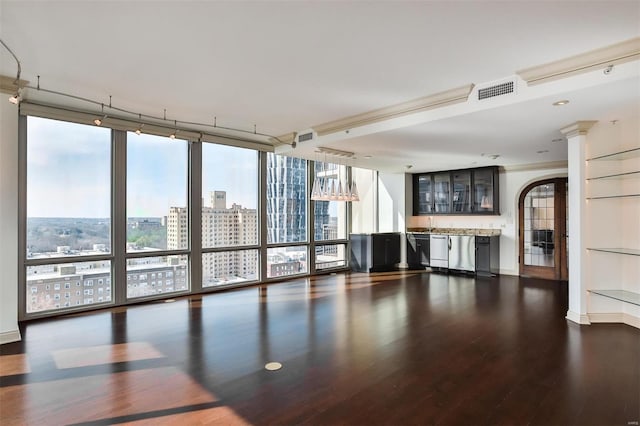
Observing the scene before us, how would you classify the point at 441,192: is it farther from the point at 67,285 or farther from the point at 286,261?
the point at 67,285

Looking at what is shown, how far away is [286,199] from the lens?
24.7 ft

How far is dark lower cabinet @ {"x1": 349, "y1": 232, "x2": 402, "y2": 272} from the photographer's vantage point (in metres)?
8.30

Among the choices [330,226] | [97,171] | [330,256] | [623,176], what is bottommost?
[330,256]

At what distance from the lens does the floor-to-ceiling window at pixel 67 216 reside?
4590 millimetres

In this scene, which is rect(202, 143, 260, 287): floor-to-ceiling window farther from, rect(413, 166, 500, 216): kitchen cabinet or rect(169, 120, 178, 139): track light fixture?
rect(413, 166, 500, 216): kitchen cabinet

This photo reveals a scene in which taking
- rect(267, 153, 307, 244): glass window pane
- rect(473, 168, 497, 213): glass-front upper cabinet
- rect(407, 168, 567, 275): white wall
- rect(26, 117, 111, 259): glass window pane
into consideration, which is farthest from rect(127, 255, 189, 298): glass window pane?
rect(407, 168, 567, 275): white wall

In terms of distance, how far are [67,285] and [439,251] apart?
7286 mm

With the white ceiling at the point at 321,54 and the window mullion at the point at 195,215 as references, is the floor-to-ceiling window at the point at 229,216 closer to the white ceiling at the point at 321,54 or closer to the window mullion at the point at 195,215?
the window mullion at the point at 195,215

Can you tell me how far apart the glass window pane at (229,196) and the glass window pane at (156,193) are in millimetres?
385

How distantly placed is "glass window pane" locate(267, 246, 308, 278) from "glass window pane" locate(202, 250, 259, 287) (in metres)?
0.35

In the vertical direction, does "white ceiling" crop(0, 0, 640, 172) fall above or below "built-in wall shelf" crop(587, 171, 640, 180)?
above

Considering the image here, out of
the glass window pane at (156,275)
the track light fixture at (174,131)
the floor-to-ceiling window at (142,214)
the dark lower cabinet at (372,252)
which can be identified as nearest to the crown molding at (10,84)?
the floor-to-ceiling window at (142,214)

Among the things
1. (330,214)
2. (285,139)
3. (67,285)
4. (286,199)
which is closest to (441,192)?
(330,214)

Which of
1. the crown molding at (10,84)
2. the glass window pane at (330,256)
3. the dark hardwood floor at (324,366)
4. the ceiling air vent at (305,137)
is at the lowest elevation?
the dark hardwood floor at (324,366)
